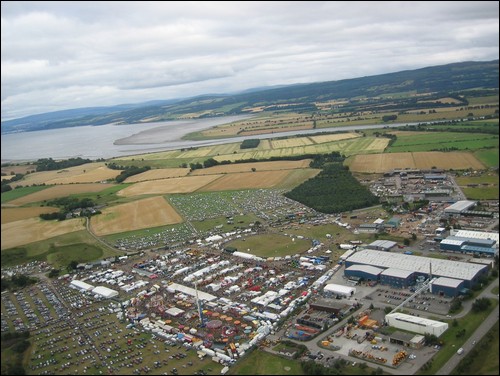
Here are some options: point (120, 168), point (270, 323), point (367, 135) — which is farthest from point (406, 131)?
point (270, 323)

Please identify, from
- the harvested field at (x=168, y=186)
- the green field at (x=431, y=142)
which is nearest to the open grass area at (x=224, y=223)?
the harvested field at (x=168, y=186)

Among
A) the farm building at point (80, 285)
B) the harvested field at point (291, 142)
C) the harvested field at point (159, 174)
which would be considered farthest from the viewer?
the harvested field at point (291, 142)

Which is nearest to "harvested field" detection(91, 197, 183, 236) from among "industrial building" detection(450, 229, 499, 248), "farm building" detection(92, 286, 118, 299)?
"farm building" detection(92, 286, 118, 299)

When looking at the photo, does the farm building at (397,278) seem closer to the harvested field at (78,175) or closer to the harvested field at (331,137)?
the harvested field at (78,175)

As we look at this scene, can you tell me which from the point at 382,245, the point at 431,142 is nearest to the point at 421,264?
the point at 382,245

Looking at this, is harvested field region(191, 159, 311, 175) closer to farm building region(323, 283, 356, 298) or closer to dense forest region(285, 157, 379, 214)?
dense forest region(285, 157, 379, 214)

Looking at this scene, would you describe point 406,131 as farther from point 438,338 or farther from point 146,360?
point 146,360

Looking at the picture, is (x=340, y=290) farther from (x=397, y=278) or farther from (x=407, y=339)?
(x=407, y=339)
